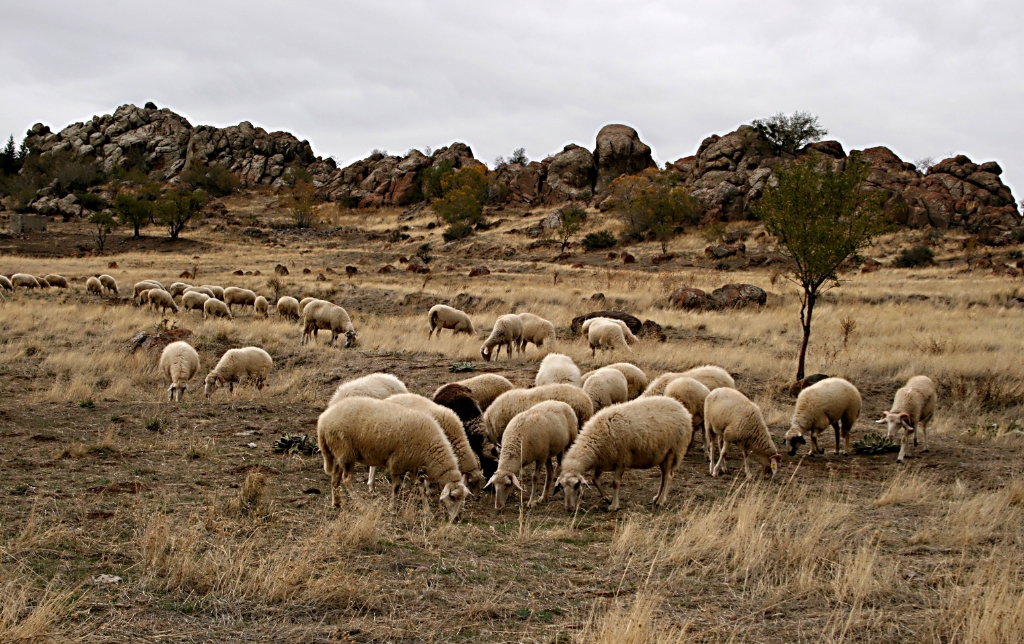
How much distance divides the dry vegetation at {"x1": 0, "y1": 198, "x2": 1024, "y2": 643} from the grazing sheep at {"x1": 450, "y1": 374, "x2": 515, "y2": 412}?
280cm

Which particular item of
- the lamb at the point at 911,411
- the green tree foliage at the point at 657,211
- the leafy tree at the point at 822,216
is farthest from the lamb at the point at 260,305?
the green tree foliage at the point at 657,211

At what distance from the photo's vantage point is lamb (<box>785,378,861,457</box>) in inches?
453

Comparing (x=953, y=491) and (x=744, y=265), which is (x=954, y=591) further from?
(x=744, y=265)

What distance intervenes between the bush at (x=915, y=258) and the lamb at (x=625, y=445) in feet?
129

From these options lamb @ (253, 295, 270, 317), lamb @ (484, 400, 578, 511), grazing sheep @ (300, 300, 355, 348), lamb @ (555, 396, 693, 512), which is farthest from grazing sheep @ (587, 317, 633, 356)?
lamb @ (253, 295, 270, 317)

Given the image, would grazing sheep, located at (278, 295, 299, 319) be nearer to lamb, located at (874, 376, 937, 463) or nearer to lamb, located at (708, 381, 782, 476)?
lamb, located at (708, 381, 782, 476)

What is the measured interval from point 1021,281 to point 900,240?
17.7 meters

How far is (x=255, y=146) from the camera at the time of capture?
106 m

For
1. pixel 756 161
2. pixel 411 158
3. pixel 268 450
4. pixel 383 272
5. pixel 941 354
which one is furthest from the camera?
pixel 411 158

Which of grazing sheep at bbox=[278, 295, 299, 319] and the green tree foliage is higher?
the green tree foliage

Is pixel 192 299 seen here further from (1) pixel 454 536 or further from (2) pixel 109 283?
(1) pixel 454 536

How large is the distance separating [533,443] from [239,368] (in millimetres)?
8406

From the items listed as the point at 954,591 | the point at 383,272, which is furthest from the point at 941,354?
the point at 383,272

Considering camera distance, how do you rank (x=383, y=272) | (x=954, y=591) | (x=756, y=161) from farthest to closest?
(x=756, y=161) < (x=383, y=272) < (x=954, y=591)
